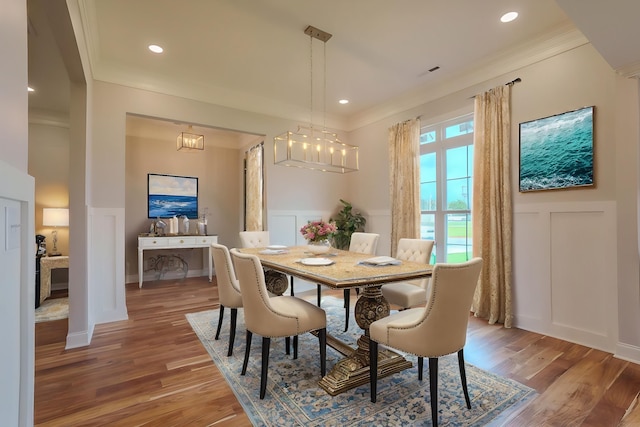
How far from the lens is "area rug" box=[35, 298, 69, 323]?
3.51 meters

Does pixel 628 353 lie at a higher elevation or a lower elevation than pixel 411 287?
lower

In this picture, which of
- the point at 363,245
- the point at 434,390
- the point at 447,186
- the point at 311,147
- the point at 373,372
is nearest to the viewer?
the point at 434,390

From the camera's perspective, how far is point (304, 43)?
313 cm

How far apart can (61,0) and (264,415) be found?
278 cm

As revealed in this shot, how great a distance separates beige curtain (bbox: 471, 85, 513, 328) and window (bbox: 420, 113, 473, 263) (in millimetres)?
293

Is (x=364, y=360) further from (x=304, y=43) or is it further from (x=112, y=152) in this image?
(x=112, y=152)

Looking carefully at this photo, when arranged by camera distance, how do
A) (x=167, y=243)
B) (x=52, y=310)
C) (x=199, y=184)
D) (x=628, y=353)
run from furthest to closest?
(x=199, y=184), (x=167, y=243), (x=52, y=310), (x=628, y=353)

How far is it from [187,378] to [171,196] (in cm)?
445

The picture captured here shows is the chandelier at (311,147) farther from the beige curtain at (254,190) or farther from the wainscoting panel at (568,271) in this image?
the wainscoting panel at (568,271)

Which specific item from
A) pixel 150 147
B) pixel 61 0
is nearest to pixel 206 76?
pixel 61 0

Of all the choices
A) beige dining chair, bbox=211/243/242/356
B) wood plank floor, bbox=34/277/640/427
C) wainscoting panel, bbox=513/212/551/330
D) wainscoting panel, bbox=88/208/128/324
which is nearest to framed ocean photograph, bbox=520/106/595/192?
wainscoting panel, bbox=513/212/551/330

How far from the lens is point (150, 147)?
5.74m

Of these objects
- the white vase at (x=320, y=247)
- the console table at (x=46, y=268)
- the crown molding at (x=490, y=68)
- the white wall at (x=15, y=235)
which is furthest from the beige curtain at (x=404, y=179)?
the console table at (x=46, y=268)

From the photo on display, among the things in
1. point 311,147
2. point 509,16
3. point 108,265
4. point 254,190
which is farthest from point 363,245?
point 108,265
